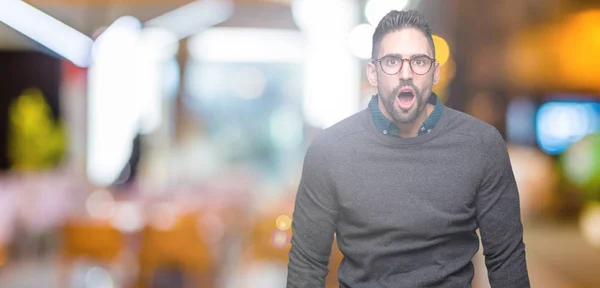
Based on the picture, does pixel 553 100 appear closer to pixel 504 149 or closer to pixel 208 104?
pixel 208 104

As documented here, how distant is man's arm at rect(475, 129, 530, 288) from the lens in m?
1.47

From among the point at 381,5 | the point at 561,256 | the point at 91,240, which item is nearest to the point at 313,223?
the point at 381,5

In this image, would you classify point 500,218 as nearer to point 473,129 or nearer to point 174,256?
point 473,129

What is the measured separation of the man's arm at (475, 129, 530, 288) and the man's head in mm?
165

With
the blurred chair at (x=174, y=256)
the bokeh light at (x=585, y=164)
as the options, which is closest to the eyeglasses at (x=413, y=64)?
the blurred chair at (x=174, y=256)

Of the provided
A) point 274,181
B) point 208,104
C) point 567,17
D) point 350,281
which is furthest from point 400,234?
point 567,17

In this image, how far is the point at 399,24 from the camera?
146cm

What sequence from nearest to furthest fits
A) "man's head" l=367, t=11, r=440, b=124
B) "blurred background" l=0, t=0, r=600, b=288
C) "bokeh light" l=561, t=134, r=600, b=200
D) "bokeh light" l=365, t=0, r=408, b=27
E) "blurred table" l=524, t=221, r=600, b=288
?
"man's head" l=367, t=11, r=440, b=124
"bokeh light" l=365, t=0, r=408, b=27
"blurred background" l=0, t=0, r=600, b=288
"blurred table" l=524, t=221, r=600, b=288
"bokeh light" l=561, t=134, r=600, b=200

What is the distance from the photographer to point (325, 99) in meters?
2.85

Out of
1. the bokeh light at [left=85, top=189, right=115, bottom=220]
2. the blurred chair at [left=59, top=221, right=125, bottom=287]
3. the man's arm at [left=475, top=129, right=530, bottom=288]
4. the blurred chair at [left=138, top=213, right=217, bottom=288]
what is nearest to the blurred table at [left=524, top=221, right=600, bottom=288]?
the blurred chair at [left=138, top=213, right=217, bottom=288]

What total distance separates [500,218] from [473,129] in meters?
0.18

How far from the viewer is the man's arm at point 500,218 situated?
4.84ft

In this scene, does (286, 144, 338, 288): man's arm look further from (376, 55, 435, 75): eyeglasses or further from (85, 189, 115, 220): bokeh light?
(85, 189, 115, 220): bokeh light

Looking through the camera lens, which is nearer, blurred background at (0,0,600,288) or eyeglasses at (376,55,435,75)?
eyeglasses at (376,55,435,75)
